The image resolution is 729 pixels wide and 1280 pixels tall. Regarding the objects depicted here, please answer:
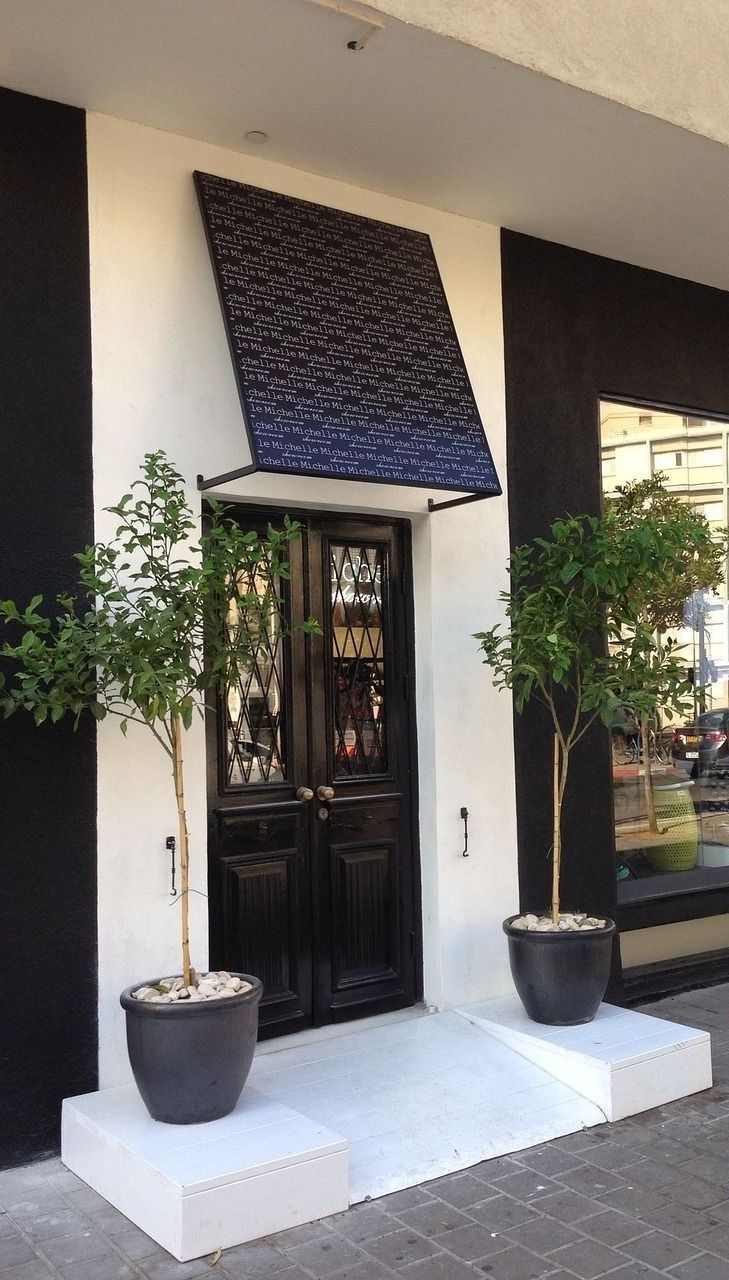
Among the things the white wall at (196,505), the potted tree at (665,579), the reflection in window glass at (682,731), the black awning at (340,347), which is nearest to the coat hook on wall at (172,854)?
the white wall at (196,505)

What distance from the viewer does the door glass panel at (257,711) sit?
532cm

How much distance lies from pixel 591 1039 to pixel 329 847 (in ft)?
5.05

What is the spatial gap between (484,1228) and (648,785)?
3.55 meters

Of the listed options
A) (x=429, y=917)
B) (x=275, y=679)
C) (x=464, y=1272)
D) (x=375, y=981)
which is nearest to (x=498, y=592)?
(x=275, y=679)

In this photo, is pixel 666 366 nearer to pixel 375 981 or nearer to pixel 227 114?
pixel 227 114

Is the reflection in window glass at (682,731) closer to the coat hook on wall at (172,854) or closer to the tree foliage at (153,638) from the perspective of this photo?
the coat hook on wall at (172,854)

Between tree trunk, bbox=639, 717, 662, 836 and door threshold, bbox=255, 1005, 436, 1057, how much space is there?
6.75ft

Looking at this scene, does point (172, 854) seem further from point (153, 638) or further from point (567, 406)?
point (567, 406)

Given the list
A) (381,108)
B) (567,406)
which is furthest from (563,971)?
(381,108)

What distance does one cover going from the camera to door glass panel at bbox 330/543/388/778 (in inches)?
224

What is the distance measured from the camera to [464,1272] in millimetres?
3574

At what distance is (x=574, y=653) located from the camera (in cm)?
532

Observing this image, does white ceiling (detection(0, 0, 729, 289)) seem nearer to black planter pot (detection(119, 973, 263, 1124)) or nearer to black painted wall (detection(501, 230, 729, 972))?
black painted wall (detection(501, 230, 729, 972))

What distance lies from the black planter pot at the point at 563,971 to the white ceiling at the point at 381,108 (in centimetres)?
381
